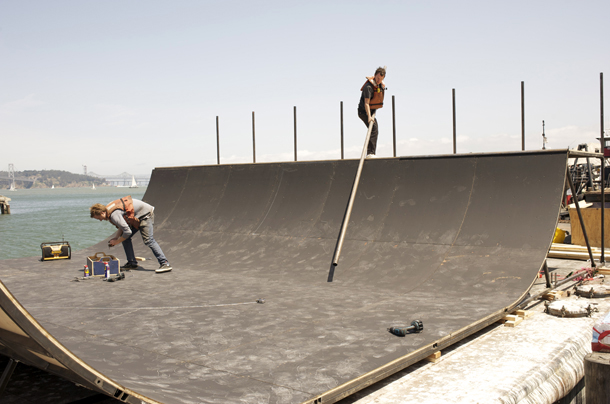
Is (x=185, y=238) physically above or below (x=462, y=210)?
below

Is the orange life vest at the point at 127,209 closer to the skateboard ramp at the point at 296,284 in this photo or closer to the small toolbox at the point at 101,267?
the small toolbox at the point at 101,267

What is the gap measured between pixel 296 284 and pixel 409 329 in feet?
8.26

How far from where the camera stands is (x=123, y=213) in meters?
7.44

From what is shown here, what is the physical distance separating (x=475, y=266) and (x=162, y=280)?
419cm

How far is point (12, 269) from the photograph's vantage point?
815 centimetres

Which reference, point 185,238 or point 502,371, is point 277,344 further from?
point 185,238

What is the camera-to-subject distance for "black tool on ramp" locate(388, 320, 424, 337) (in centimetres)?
386

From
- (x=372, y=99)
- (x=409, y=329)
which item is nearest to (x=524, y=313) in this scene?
(x=409, y=329)

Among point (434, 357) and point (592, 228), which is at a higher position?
point (592, 228)

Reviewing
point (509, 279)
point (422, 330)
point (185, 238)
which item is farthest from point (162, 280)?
point (509, 279)

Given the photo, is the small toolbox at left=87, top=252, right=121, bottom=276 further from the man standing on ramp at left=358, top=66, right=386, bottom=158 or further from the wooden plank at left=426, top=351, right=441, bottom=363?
the wooden plank at left=426, top=351, right=441, bottom=363

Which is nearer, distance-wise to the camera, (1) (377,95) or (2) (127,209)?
(2) (127,209)

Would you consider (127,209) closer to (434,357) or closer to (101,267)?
(101,267)

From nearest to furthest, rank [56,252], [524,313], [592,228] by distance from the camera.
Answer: [524,313] < [56,252] < [592,228]
